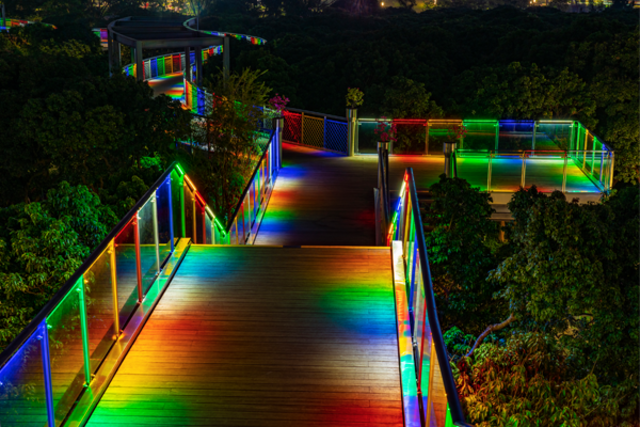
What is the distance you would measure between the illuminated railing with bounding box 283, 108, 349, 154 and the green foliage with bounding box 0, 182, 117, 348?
11.9 metres

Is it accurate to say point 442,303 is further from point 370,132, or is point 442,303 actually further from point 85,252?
point 370,132

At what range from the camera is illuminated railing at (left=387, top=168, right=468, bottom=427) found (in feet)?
11.3

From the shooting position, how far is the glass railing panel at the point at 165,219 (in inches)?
255

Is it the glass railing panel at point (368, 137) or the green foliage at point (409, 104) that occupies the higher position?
the green foliage at point (409, 104)

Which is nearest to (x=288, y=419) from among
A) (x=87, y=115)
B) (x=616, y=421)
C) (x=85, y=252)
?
(x=85, y=252)

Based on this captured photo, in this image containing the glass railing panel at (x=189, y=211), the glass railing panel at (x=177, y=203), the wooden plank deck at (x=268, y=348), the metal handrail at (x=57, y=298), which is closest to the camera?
the metal handrail at (x=57, y=298)

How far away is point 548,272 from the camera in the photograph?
30.6 ft

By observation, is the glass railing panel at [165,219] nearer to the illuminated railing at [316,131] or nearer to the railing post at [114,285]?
the railing post at [114,285]

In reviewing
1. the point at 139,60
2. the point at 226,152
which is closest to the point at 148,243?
the point at 226,152

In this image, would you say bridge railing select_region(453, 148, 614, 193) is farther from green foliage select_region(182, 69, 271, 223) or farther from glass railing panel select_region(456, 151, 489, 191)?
green foliage select_region(182, 69, 271, 223)

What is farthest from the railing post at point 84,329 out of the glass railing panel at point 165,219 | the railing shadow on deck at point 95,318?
the glass railing panel at point 165,219

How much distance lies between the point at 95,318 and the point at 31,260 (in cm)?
333

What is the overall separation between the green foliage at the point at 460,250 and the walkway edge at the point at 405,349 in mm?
3876

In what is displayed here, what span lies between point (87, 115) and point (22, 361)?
36.5 ft
